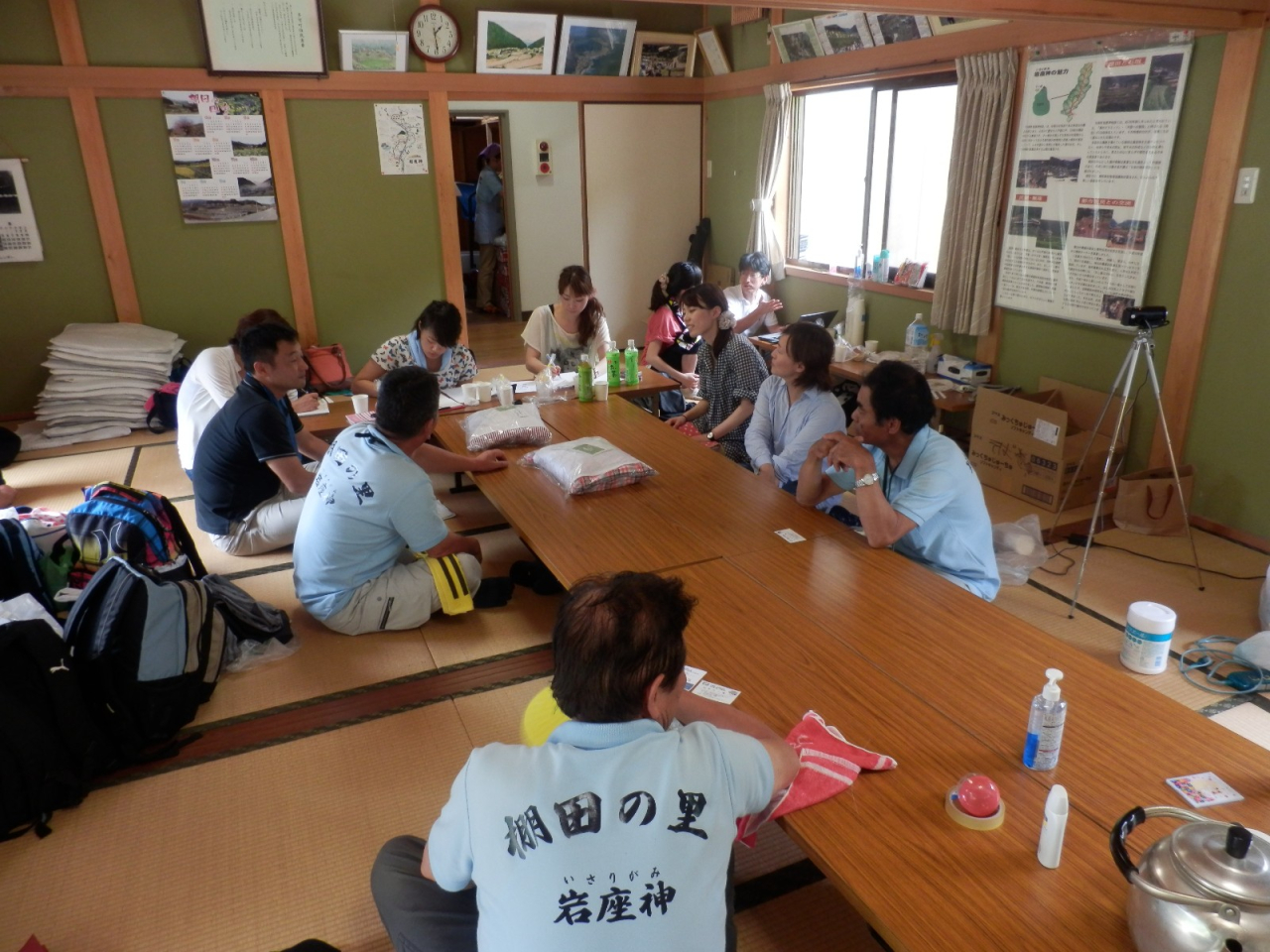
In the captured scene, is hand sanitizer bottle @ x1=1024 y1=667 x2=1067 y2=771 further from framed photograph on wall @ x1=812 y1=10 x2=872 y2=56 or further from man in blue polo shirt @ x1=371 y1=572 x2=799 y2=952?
framed photograph on wall @ x1=812 y1=10 x2=872 y2=56

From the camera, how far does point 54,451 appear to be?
5176 millimetres

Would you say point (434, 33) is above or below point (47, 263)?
above

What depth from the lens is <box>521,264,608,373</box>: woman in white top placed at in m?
4.66

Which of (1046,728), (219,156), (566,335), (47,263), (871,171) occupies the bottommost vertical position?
(1046,728)

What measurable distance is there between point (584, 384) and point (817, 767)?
282cm

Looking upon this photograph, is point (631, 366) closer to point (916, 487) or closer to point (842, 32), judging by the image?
point (916, 487)

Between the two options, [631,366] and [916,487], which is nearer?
[916,487]

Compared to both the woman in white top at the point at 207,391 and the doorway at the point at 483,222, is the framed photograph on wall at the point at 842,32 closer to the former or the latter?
the doorway at the point at 483,222

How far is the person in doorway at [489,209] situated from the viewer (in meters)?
8.62

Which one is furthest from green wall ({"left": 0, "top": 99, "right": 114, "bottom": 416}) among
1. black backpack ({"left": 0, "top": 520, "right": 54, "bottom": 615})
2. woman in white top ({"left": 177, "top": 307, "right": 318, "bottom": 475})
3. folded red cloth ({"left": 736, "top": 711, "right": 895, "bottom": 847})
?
folded red cloth ({"left": 736, "top": 711, "right": 895, "bottom": 847})

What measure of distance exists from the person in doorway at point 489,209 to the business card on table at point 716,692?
756cm

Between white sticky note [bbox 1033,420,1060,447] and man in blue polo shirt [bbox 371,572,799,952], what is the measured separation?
132 inches

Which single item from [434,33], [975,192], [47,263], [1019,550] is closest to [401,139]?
[434,33]

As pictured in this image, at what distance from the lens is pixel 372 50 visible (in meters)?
5.85
